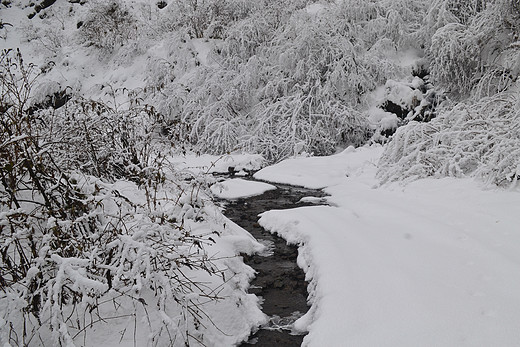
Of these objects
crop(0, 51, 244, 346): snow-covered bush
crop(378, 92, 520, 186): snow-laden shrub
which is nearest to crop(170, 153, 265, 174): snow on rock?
crop(378, 92, 520, 186): snow-laden shrub

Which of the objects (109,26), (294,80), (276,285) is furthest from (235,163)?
(109,26)

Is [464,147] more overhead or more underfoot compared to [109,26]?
more underfoot

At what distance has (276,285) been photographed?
133 inches

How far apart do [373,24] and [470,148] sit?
7310mm

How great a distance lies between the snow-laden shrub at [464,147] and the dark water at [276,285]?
2.29 meters

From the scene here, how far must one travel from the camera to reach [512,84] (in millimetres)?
7559

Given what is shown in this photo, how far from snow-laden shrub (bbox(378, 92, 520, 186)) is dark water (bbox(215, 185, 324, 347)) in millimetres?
2294

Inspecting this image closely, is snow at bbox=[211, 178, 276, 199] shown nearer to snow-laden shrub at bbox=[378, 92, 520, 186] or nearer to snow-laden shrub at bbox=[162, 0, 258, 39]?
snow-laden shrub at bbox=[378, 92, 520, 186]

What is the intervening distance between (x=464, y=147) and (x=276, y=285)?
11.3 ft

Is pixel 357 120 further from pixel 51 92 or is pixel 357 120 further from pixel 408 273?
pixel 51 92

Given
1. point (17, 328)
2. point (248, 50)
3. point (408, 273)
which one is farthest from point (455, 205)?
point (248, 50)

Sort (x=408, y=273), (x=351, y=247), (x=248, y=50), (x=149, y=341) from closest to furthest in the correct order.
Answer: (x=149, y=341) → (x=408, y=273) → (x=351, y=247) → (x=248, y=50)

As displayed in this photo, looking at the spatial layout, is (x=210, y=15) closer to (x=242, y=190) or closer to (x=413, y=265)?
(x=242, y=190)

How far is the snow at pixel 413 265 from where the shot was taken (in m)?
2.22
